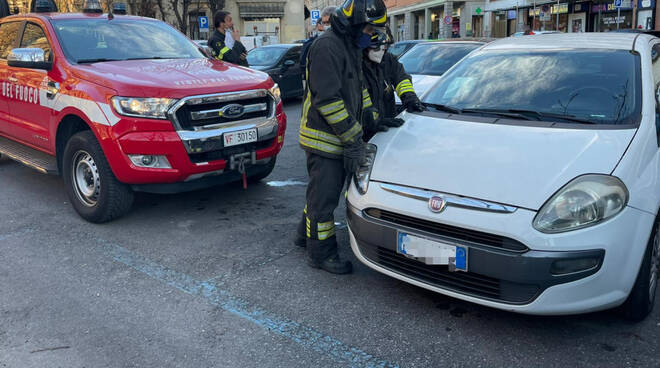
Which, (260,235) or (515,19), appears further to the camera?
(515,19)

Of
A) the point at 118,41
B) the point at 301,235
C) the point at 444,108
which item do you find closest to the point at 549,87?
the point at 444,108

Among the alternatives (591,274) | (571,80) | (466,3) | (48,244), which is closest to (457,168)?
(591,274)

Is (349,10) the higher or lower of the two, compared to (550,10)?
lower

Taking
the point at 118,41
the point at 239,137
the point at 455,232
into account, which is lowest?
the point at 455,232

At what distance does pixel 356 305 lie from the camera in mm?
3293

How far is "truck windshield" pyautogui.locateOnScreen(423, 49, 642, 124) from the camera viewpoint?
337 centimetres

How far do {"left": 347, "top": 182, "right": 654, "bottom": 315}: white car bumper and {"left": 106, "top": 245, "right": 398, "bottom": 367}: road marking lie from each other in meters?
0.61

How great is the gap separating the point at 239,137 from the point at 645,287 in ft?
10.3

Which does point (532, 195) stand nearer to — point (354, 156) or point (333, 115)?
point (354, 156)

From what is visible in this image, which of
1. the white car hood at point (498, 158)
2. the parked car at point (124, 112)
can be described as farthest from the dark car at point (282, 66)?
the white car hood at point (498, 158)

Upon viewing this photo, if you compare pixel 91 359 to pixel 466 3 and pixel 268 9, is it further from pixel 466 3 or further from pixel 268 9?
pixel 268 9

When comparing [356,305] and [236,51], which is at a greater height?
[236,51]

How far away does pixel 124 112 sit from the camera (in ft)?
13.9

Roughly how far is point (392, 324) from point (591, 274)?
41.8 inches
